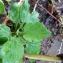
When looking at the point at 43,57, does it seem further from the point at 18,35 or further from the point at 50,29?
the point at 50,29

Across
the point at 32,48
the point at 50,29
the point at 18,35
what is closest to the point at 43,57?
the point at 32,48

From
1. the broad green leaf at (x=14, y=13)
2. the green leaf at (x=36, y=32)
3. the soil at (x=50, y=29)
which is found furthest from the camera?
the soil at (x=50, y=29)

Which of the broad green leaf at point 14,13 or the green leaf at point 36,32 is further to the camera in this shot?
the broad green leaf at point 14,13

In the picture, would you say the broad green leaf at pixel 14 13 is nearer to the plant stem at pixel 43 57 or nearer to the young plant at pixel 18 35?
the young plant at pixel 18 35

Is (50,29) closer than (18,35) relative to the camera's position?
No

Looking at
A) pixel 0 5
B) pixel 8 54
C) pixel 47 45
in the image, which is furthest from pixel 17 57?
pixel 47 45

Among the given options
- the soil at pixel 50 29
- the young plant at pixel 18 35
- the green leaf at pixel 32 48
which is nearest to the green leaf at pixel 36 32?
the young plant at pixel 18 35

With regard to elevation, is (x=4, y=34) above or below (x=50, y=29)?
above

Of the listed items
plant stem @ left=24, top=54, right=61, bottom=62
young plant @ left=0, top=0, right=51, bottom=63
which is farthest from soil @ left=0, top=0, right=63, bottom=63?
young plant @ left=0, top=0, right=51, bottom=63
